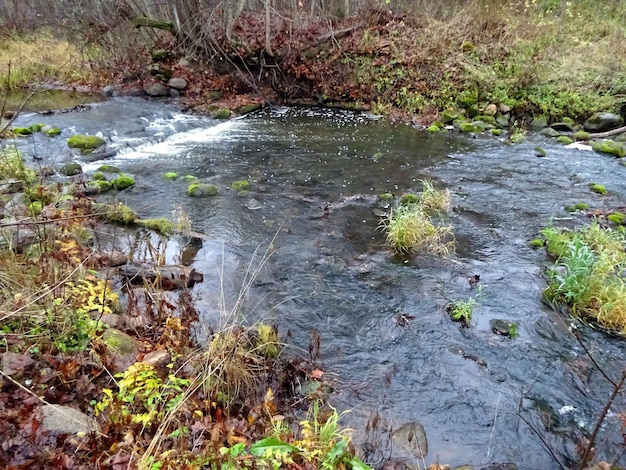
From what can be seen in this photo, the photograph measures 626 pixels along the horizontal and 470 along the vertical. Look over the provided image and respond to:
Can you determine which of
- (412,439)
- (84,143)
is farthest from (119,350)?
(84,143)

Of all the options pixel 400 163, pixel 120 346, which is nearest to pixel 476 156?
pixel 400 163

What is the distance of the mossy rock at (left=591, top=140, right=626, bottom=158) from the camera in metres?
9.50

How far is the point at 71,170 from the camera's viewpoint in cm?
821

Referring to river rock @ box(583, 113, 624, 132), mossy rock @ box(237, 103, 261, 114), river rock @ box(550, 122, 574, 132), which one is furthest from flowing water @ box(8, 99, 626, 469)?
mossy rock @ box(237, 103, 261, 114)

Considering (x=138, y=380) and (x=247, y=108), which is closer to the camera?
(x=138, y=380)

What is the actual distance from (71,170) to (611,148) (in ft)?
36.0

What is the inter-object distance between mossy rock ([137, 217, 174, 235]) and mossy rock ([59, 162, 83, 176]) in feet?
9.05

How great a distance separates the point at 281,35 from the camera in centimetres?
1439

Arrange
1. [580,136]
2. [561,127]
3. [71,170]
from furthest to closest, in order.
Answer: [561,127] → [580,136] → [71,170]

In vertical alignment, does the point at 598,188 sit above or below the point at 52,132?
below

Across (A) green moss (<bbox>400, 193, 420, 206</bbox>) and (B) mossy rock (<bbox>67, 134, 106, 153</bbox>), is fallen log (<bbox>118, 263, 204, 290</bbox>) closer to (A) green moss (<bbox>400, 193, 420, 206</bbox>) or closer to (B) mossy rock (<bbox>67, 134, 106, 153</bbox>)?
(A) green moss (<bbox>400, 193, 420, 206</bbox>)

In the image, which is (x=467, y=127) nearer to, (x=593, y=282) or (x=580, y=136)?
(x=580, y=136)

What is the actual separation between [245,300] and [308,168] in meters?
4.59

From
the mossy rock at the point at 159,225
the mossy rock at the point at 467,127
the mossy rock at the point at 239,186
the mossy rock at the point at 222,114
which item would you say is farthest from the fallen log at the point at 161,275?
the mossy rock at the point at 467,127
